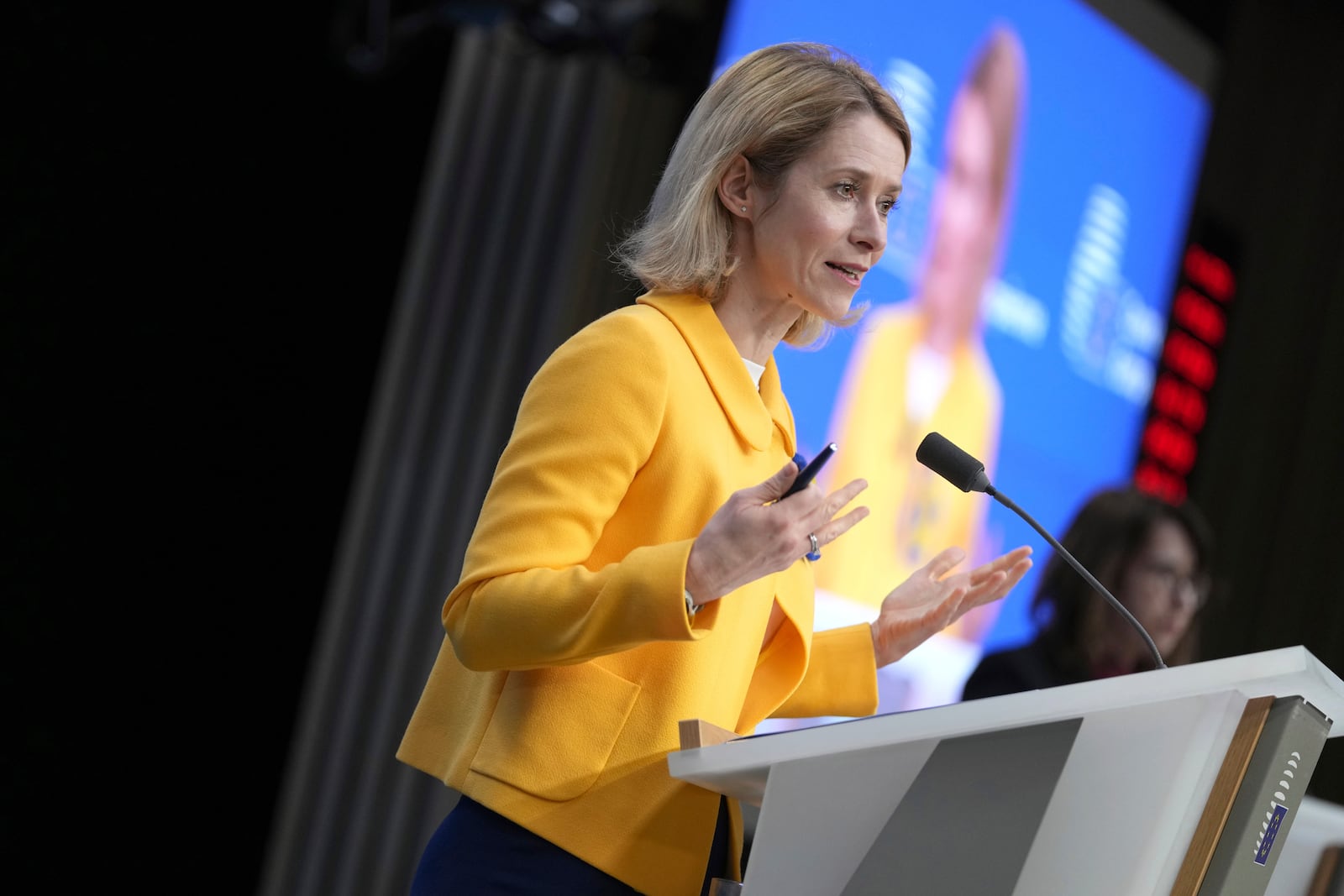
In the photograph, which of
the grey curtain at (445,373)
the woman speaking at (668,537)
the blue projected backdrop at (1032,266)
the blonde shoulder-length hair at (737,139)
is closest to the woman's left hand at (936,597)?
the woman speaking at (668,537)

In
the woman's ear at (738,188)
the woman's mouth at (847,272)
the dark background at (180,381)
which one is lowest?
the dark background at (180,381)

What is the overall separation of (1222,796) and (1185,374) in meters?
3.76

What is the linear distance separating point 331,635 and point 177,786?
21.7 inches

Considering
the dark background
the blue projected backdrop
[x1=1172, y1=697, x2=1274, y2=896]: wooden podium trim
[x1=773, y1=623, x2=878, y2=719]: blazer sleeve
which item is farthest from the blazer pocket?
the dark background

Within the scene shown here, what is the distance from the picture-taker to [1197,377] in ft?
15.2

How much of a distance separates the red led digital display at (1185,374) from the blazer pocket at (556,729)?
3.44 metres

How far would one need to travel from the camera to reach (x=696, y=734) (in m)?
1.16

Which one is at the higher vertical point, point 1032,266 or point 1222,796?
point 1032,266

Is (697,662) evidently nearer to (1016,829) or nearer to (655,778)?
(655,778)

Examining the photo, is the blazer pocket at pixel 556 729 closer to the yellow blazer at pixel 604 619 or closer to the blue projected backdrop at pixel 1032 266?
the yellow blazer at pixel 604 619

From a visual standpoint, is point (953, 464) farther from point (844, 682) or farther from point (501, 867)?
point (501, 867)

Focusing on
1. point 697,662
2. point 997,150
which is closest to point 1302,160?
point 997,150

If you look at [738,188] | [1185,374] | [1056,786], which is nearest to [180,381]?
[738,188]

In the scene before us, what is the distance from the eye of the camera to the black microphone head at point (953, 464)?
142 cm
